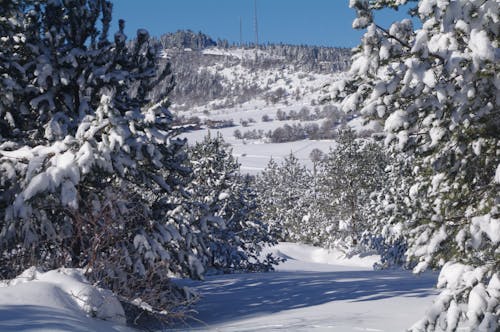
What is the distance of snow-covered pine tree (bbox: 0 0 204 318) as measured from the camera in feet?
24.2

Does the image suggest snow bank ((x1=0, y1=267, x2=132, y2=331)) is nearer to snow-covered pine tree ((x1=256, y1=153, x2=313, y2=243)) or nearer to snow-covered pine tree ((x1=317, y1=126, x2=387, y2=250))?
snow-covered pine tree ((x1=317, y1=126, x2=387, y2=250))

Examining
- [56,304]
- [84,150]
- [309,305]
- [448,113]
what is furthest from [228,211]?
[448,113]

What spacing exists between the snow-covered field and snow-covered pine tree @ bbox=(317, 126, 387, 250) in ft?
68.1

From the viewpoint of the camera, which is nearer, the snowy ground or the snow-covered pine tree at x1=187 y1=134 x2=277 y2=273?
the snowy ground

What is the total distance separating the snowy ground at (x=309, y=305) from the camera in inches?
275

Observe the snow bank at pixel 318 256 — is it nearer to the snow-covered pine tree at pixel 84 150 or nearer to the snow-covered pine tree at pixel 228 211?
the snow-covered pine tree at pixel 228 211

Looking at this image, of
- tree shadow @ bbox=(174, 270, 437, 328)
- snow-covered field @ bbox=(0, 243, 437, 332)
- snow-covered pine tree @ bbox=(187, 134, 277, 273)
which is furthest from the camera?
snow-covered pine tree @ bbox=(187, 134, 277, 273)

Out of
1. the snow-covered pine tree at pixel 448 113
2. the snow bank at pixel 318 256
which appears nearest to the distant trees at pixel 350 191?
the snow bank at pixel 318 256

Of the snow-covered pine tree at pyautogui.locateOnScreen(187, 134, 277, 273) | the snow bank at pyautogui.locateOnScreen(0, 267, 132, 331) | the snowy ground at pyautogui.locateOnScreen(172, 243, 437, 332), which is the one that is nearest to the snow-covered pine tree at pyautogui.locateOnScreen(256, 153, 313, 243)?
the snow-covered pine tree at pyautogui.locateOnScreen(187, 134, 277, 273)

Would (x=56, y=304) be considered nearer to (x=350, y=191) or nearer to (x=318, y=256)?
(x=350, y=191)

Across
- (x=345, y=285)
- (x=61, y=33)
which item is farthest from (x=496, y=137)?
(x=61, y=33)

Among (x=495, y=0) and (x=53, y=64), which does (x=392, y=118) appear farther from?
(x=53, y=64)

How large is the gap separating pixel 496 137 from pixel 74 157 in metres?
5.46

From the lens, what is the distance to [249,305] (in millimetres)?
9539
